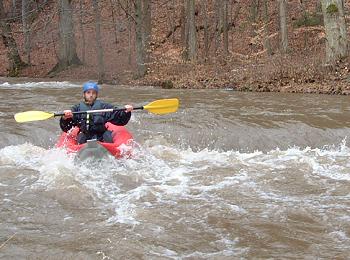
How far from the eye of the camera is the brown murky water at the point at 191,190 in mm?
4309

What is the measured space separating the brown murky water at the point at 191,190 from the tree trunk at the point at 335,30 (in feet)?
13.9

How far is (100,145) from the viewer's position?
6691 mm

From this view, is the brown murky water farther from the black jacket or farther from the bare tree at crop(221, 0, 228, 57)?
the bare tree at crop(221, 0, 228, 57)

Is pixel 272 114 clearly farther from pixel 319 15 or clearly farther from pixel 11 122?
pixel 319 15

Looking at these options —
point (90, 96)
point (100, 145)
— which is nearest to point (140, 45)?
point (90, 96)

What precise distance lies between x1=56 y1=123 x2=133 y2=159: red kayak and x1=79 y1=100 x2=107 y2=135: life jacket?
0.22m

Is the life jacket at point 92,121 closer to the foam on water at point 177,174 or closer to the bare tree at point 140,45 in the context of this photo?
the foam on water at point 177,174

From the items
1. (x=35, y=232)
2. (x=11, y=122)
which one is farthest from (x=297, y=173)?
(x=11, y=122)

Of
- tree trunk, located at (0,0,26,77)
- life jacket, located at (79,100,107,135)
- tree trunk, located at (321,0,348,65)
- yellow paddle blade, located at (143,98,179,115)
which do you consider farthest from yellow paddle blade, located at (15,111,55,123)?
tree trunk, located at (0,0,26,77)

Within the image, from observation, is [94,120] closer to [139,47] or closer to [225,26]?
[139,47]

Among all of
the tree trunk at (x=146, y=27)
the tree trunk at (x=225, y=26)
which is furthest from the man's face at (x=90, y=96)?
the tree trunk at (x=225, y=26)

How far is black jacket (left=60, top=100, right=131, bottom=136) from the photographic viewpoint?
7297 mm

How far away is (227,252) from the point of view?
13.6 ft

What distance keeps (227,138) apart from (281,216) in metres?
3.53
